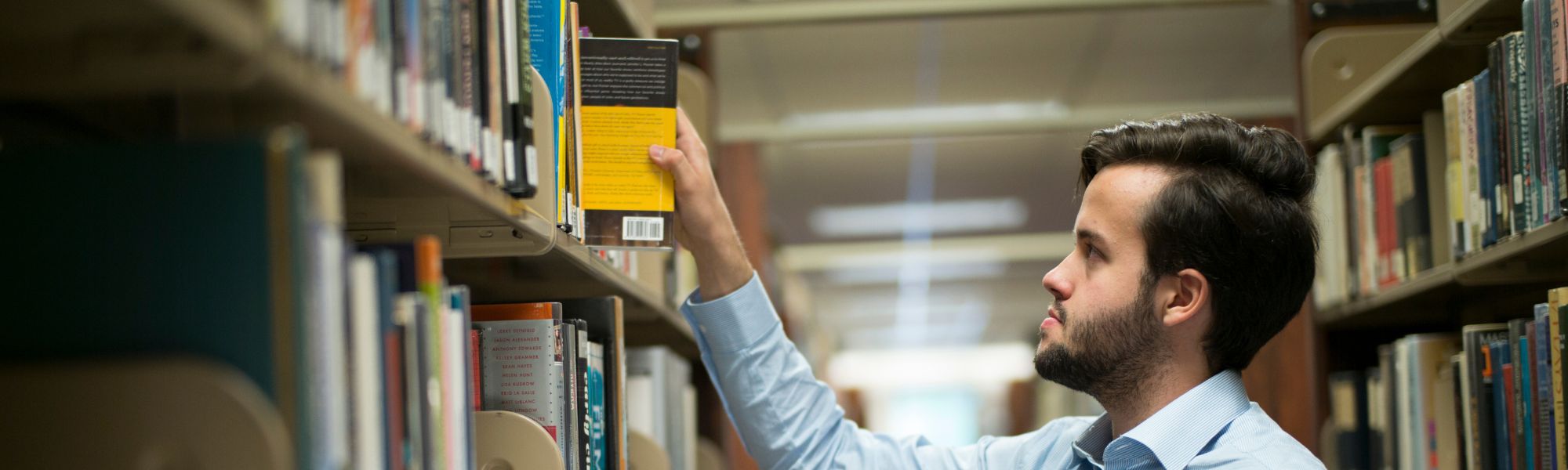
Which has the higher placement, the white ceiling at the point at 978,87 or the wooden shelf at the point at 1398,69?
the white ceiling at the point at 978,87

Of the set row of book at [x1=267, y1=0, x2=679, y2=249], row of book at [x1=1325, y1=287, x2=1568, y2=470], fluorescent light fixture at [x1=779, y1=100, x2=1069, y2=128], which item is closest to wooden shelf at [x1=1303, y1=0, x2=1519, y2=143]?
row of book at [x1=1325, y1=287, x2=1568, y2=470]

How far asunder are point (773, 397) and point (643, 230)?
43cm

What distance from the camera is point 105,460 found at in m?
0.67

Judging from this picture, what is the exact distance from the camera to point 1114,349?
1581 millimetres

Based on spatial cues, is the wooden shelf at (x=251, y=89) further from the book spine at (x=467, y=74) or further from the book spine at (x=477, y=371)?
the book spine at (x=477, y=371)

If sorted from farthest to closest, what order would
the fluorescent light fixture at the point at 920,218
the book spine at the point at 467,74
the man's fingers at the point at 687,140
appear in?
1. the fluorescent light fixture at the point at 920,218
2. the man's fingers at the point at 687,140
3. the book spine at the point at 467,74

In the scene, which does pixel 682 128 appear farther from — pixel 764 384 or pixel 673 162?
pixel 764 384

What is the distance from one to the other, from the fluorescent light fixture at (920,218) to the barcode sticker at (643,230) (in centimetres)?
505

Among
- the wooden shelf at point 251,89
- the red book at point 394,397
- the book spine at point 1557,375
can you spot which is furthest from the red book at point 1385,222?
the red book at point 394,397

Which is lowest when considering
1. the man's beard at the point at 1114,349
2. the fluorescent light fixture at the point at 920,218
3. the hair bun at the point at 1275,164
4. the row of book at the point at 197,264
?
the man's beard at the point at 1114,349

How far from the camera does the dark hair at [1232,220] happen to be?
1.58 meters

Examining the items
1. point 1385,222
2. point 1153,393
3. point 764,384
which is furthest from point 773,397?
point 1385,222

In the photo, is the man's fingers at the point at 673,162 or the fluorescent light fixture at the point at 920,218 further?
the fluorescent light fixture at the point at 920,218

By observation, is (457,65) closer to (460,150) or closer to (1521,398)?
(460,150)
